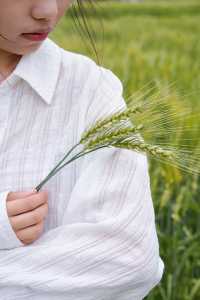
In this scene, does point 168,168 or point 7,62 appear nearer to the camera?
point 7,62

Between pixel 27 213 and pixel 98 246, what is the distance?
0.36 ft

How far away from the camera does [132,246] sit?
3.71ft

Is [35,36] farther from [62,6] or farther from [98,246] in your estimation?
[98,246]

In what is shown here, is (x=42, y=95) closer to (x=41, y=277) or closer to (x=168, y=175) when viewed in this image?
(x=41, y=277)

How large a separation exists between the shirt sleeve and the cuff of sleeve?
0.01 meters

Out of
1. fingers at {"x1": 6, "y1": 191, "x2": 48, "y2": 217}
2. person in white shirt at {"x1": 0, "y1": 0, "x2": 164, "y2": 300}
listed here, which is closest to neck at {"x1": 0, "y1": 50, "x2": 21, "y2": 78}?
person in white shirt at {"x1": 0, "y1": 0, "x2": 164, "y2": 300}

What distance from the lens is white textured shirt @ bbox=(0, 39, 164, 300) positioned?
43.9 inches

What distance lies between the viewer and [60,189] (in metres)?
1.19

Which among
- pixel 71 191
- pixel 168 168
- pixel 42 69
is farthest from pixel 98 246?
pixel 168 168

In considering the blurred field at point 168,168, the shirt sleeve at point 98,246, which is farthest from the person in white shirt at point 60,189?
the blurred field at point 168,168

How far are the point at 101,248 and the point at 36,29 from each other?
12.5 inches

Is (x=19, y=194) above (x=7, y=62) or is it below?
below

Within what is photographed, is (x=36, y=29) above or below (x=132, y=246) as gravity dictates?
above

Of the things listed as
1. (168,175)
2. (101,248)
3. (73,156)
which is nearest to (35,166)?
(73,156)
